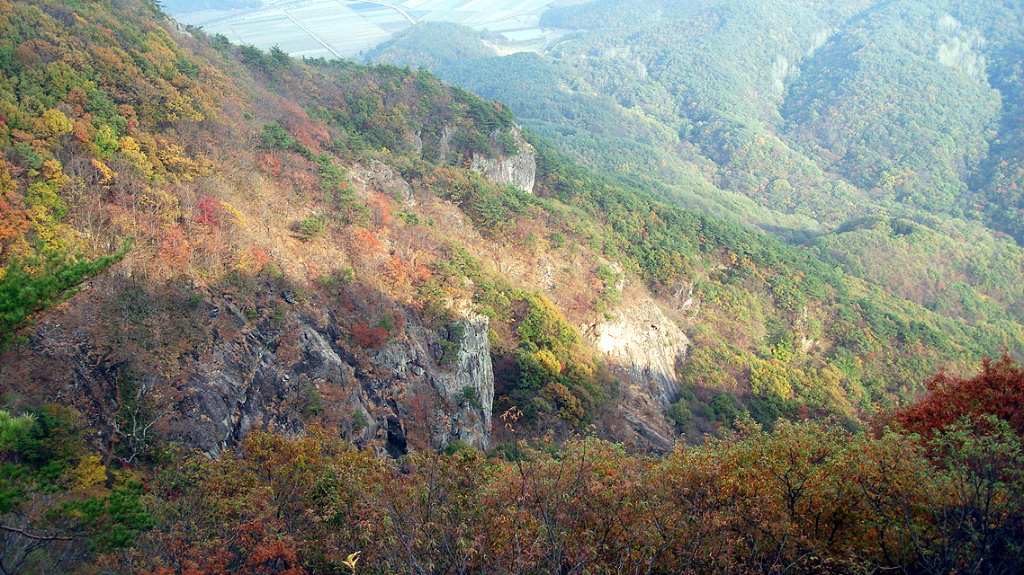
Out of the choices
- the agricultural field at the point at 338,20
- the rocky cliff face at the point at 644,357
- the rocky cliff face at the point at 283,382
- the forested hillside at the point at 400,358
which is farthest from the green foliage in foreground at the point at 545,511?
the agricultural field at the point at 338,20

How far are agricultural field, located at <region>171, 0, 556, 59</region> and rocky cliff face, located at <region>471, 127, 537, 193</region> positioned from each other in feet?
126

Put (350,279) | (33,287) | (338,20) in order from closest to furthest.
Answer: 1. (33,287)
2. (350,279)
3. (338,20)

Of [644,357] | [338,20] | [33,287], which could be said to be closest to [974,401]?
[33,287]

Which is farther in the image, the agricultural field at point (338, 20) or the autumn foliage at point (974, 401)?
the agricultural field at point (338, 20)

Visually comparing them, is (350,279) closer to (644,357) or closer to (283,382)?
(283,382)

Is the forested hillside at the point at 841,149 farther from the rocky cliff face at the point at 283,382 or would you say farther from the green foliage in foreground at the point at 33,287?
the green foliage in foreground at the point at 33,287

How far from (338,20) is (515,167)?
79.3 m

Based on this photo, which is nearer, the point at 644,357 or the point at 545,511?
the point at 545,511

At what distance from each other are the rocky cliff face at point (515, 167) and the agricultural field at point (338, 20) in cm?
3829

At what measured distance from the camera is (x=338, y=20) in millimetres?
112625

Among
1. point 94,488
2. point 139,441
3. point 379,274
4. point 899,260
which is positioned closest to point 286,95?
point 379,274

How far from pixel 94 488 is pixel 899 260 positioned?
104 metres

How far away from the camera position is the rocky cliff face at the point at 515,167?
167 ft

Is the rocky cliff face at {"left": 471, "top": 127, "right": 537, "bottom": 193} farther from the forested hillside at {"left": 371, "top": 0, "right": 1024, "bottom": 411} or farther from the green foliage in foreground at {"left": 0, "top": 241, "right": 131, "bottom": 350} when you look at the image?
the forested hillside at {"left": 371, "top": 0, "right": 1024, "bottom": 411}
